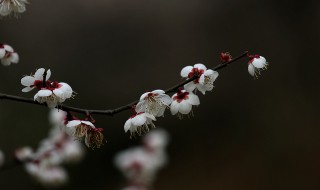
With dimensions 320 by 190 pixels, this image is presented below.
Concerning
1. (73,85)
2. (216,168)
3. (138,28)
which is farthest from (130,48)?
(216,168)

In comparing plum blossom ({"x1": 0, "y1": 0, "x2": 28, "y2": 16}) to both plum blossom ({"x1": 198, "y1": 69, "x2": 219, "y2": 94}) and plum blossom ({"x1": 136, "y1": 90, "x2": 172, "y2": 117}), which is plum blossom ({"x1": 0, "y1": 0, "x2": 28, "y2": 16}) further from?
plum blossom ({"x1": 198, "y1": 69, "x2": 219, "y2": 94})

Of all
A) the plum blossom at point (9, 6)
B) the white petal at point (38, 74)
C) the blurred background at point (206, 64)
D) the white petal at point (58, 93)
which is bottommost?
the white petal at point (58, 93)

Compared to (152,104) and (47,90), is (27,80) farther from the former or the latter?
(152,104)

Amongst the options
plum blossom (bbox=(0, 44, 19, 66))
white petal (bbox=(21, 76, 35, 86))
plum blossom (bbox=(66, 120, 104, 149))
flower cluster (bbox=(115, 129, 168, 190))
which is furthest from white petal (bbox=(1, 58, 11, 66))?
flower cluster (bbox=(115, 129, 168, 190))

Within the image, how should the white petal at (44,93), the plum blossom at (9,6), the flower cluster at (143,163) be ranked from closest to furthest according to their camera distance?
the white petal at (44,93)
the plum blossom at (9,6)
the flower cluster at (143,163)

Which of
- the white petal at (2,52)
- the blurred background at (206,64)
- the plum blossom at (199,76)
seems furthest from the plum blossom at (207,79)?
the blurred background at (206,64)

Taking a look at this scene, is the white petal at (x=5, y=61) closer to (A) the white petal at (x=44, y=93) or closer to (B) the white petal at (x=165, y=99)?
(A) the white petal at (x=44, y=93)

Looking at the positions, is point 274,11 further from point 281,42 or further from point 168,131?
point 168,131
